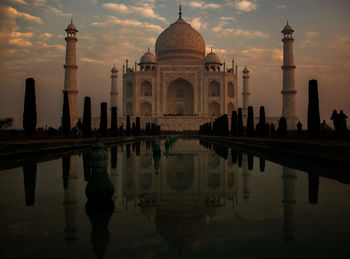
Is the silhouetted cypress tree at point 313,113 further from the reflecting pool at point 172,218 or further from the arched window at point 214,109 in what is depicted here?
the arched window at point 214,109

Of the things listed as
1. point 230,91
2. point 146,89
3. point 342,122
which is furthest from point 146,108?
point 342,122

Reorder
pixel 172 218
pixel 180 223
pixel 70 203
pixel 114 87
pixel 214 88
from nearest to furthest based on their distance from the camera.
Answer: pixel 180 223
pixel 172 218
pixel 70 203
pixel 114 87
pixel 214 88

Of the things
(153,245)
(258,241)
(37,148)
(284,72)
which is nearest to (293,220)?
(258,241)

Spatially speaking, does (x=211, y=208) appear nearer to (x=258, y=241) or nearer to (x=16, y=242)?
(x=258, y=241)

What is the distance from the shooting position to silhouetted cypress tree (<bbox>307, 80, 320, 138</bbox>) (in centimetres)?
1204

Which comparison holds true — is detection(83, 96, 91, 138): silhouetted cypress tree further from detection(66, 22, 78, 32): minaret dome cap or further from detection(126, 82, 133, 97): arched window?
detection(126, 82, 133, 97): arched window

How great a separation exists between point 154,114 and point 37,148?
32.6 metres

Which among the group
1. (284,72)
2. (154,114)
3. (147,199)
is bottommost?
(147,199)

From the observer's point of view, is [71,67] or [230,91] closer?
[71,67]

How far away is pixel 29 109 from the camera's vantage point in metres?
13.2

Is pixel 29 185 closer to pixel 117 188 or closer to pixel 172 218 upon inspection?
pixel 117 188

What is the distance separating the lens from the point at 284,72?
32781 mm

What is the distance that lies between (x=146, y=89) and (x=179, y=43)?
7505 mm

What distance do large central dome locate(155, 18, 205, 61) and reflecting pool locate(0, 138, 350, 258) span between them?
4103 centimetres
